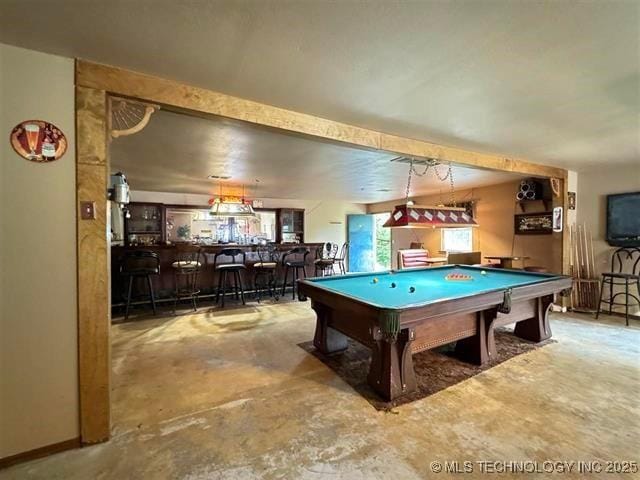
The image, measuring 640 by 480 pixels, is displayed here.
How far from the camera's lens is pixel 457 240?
283 inches

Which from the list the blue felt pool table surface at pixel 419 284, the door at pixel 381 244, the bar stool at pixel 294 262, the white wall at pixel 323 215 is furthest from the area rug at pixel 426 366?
the door at pixel 381 244

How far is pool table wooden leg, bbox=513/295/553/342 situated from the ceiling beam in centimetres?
197

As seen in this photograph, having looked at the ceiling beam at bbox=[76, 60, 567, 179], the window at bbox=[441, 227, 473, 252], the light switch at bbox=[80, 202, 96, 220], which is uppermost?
the ceiling beam at bbox=[76, 60, 567, 179]

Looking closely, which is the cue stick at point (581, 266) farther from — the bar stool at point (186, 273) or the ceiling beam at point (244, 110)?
the bar stool at point (186, 273)

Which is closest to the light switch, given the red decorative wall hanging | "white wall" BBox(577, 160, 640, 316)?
the red decorative wall hanging

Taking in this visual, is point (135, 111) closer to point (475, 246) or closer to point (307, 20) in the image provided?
point (307, 20)

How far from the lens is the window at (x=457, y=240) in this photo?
6.92 metres

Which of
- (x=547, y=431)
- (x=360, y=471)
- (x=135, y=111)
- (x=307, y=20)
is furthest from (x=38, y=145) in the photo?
(x=547, y=431)

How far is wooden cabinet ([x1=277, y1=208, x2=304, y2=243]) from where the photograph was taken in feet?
28.3

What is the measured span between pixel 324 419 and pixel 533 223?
553cm

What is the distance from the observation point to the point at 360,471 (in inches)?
65.4

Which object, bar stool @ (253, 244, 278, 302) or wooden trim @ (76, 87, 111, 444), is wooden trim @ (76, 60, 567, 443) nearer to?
wooden trim @ (76, 87, 111, 444)

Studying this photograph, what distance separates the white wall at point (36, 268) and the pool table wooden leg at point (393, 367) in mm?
2125

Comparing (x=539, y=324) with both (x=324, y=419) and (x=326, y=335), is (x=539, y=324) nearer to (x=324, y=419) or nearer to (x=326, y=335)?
(x=326, y=335)
